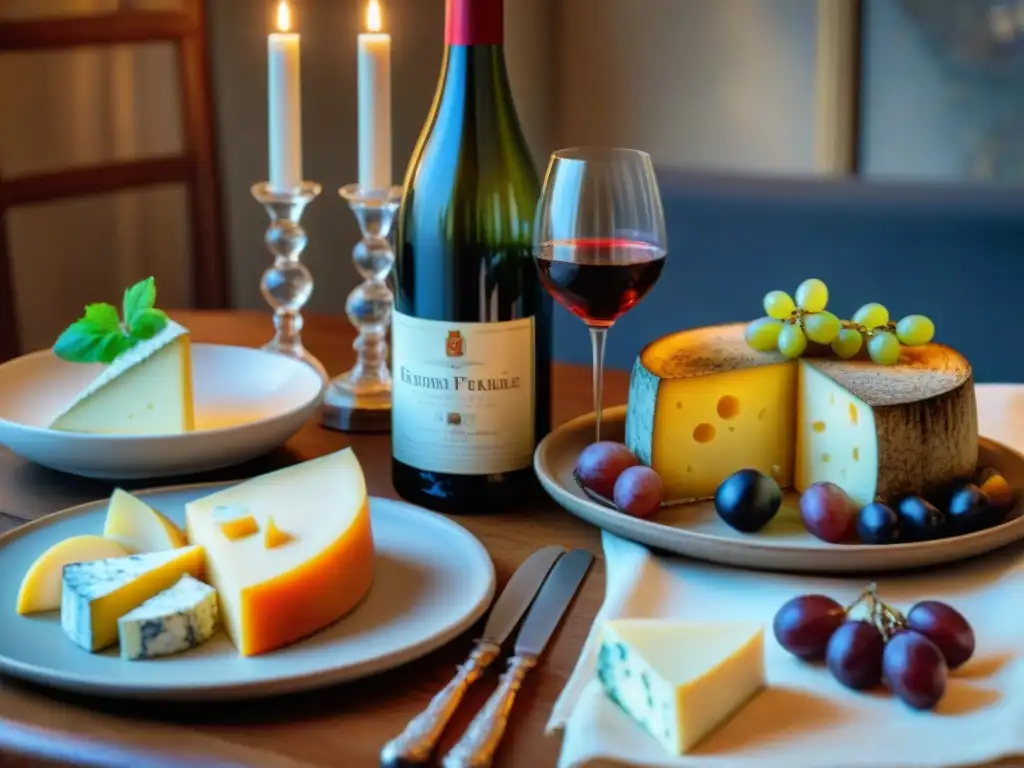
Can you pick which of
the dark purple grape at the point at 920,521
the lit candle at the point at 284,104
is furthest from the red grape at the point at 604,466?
the lit candle at the point at 284,104

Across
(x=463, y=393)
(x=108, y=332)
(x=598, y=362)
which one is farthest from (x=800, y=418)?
(x=108, y=332)

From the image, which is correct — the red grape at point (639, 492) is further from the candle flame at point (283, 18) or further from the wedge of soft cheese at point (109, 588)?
the candle flame at point (283, 18)

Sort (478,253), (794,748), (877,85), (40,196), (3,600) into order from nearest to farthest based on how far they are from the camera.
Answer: (794,748) → (3,600) → (478,253) → (40,196) → (877,85)

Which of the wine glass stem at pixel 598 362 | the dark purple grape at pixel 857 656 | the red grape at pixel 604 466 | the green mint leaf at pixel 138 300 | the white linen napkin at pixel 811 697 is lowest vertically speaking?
the white linen napkin at pixel 811 697

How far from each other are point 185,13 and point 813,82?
1.48m

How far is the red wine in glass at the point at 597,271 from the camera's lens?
1090mm

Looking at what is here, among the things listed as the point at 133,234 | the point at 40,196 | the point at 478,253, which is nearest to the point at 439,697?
the point at 478,253

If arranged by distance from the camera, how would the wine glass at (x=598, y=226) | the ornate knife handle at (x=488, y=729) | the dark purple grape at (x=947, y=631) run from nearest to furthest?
the ornate knife handle at (x=488, y=729), the dark purple grape at (x=947, y=631), the wine glass at (x=598, y=226)

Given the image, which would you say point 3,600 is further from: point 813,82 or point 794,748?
point 813,82

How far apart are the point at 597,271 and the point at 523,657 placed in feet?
1.23

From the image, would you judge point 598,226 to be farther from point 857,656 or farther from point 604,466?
point 857,656

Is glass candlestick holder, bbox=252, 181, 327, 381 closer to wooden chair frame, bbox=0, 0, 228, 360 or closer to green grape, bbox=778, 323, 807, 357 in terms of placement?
green grape, bbox=778, 323, 807, 357

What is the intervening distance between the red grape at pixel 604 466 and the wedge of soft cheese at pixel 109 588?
352 mm

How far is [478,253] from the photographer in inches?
45.4
